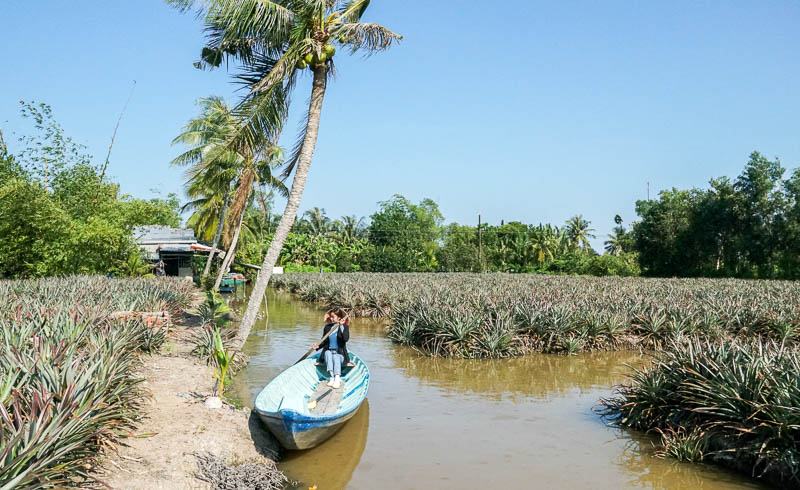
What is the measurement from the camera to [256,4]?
36.3 feet

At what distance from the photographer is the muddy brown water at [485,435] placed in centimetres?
715

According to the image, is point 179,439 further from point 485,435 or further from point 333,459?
point 485,435

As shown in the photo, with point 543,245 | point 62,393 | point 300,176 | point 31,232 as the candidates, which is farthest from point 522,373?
point 543,245

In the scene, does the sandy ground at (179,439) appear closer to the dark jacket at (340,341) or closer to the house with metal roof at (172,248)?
the dark jacket at (340,341)

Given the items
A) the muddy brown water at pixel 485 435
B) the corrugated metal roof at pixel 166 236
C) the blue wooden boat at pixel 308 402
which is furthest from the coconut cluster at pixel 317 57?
the corrugated metal roof at pixel 166 236

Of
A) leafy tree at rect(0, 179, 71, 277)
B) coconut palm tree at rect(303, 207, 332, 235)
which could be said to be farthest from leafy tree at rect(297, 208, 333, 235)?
leafy tree at rect(0, 179, 71, 277)

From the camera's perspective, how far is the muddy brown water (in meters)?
7.15

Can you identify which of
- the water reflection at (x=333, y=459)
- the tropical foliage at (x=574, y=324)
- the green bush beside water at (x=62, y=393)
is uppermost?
the tropical foliage at (x=574, y=324)

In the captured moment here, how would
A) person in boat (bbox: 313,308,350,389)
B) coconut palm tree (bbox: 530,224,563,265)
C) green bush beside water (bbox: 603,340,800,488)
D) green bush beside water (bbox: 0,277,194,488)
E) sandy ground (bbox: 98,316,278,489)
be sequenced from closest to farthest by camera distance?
1. green bush beside water (bbox: 0,277,194,488)
2. sandy ground (bbox: 98,316,278,489)
3. green bush beside water (bbox: 603,340,800,488)
4. person in boat (bbox: 313,308,350,389)
5. coconut palm tree (bbox: 530,224,563,265)

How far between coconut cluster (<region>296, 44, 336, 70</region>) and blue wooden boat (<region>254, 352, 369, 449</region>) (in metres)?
5.76

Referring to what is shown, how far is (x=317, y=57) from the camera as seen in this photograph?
11898 millimetres

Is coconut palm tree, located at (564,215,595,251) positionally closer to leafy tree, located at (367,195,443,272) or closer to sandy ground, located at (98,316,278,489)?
leafy tree, located at (367,195,443,272)

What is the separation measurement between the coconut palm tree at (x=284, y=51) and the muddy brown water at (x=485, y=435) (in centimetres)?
381

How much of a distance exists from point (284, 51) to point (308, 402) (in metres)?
7.34
